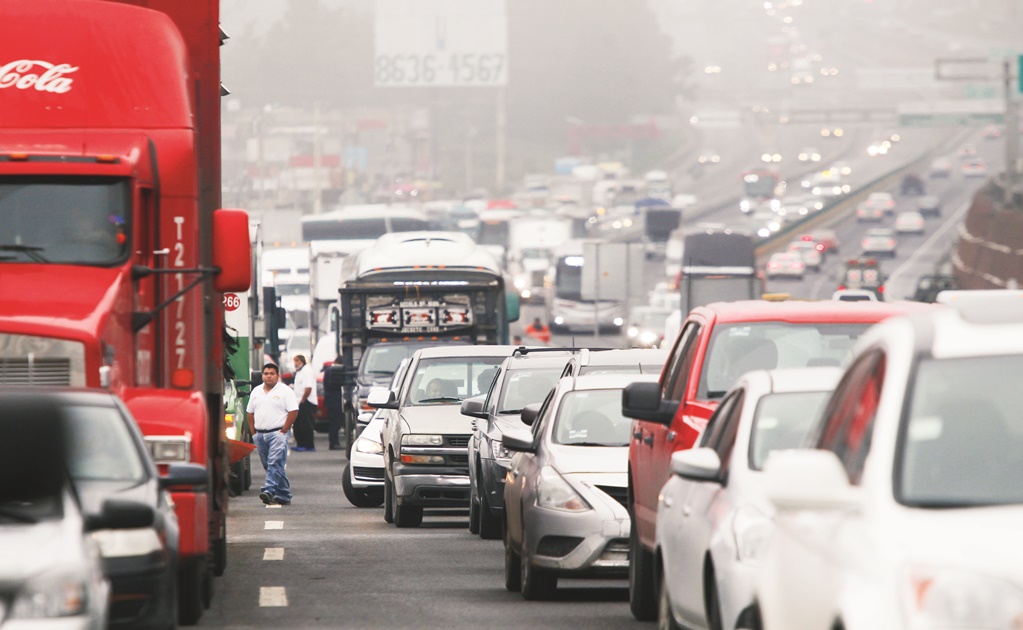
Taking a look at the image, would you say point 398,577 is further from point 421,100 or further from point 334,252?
point 421,100

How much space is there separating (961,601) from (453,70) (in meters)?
125

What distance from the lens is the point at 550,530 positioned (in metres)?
13.3

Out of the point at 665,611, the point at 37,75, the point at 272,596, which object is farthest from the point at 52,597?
the point at 272,596

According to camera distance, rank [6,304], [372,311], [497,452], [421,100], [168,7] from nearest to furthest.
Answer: [6,304], [168,7], [497,452], [372,311], [421,100]

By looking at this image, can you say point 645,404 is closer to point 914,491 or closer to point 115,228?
point 115,228

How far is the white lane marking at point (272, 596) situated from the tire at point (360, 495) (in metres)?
8.72

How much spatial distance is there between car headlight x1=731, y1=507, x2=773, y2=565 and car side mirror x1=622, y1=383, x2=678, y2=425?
145 inches

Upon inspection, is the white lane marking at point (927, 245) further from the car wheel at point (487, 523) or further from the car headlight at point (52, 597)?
the car headlight at point (52, 597)

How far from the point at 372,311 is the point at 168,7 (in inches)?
824

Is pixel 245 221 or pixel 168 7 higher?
pixel 168 7

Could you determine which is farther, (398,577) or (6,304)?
(398,577)

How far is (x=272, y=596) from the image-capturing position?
14.1 meters

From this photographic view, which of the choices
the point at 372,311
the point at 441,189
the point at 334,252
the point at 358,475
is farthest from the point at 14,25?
the point at 441,189

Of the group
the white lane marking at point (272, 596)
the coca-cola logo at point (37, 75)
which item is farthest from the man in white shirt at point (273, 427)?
the coca-cola logo at point (37, 75)
